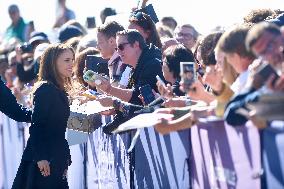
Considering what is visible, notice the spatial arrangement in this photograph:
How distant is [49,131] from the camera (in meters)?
8.86

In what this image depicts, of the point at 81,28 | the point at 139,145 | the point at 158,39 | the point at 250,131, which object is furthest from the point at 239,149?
the point at 81,28

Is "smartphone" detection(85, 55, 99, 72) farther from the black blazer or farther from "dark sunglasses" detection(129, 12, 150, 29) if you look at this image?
the black blazer

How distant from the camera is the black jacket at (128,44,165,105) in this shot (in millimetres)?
8914

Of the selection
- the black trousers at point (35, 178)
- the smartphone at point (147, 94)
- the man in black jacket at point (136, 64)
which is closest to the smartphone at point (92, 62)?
the man in black jacket at point (136, 64)

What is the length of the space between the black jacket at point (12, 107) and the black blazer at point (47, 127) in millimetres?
805

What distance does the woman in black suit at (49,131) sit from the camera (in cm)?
880

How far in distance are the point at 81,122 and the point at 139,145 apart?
190cm

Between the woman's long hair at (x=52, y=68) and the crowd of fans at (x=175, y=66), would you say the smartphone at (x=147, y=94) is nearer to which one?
the crowd of fans at (x=175, y=66)

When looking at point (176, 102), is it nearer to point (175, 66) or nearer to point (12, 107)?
point (175, 66)

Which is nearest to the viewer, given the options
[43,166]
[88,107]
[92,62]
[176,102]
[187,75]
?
[187,75]

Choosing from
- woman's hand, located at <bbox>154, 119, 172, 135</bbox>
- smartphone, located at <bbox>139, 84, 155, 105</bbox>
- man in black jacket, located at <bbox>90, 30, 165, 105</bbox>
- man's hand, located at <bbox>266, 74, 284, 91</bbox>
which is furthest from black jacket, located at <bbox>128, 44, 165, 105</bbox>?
man's hand, located at <bbox>266, 74, 284, 91</bbox>

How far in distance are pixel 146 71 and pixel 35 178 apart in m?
1.44

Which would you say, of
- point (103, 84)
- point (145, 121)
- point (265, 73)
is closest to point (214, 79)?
point (265, 73)

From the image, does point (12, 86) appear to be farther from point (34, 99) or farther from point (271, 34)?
point (271, 34)
